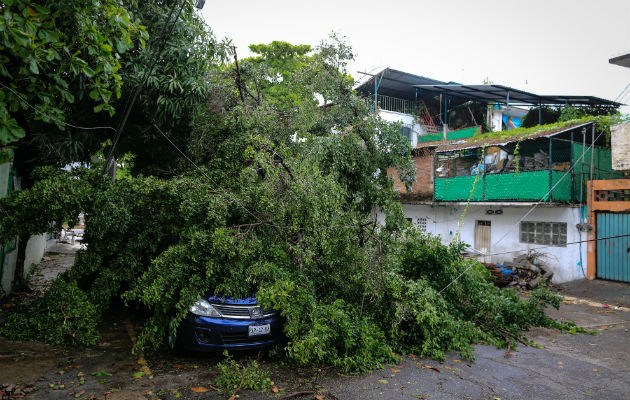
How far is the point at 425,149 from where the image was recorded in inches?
731

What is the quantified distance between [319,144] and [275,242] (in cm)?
302

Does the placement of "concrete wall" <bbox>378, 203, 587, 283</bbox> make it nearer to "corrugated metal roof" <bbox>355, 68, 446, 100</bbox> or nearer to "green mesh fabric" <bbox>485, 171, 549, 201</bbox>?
"green mesh fabric" <bbox>485, 171, 549, 201</bbox>

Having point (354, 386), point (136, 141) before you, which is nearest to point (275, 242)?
point (354, 386)

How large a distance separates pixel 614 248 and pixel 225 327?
13983mm

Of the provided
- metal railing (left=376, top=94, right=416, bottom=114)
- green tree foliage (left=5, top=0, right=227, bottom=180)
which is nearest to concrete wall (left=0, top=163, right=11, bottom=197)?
green tree foliage (left=5, top=0, right=227, bottom=180)

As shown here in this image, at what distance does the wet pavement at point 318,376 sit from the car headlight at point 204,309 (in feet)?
2.31

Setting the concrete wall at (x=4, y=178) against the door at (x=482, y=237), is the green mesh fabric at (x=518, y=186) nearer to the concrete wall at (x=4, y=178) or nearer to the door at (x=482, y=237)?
the door at (x=482, y=237)

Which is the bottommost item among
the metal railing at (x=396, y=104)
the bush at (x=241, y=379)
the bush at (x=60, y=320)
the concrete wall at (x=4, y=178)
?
the bush at (x=241, y=379)

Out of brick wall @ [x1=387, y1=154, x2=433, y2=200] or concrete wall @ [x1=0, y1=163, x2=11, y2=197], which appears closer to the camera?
concrete wall @ [x1=0, y1=163, x2=11, y2=197]

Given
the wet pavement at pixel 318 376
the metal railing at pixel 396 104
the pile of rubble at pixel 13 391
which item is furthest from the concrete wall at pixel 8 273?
the metal railing at pixel 396 104

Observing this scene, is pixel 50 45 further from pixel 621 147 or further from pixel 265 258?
pixel 621 147

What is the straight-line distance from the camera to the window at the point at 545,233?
47.3 feet

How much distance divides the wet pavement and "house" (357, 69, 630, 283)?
5915 mm

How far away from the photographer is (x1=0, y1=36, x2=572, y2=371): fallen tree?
5473 mm
